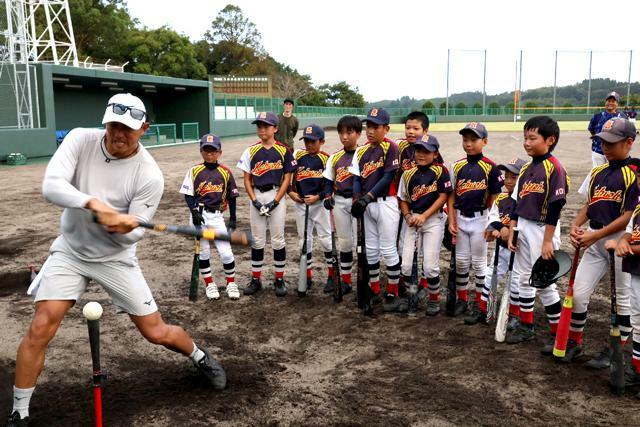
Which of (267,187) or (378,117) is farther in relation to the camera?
(267,187)

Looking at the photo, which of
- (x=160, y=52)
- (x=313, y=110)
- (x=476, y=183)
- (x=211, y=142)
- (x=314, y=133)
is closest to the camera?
(x=476, y=183)

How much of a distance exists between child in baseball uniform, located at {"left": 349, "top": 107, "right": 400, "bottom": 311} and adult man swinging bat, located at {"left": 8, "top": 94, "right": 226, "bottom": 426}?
9.51ft

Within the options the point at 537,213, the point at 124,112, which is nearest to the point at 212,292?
the point at 124,112

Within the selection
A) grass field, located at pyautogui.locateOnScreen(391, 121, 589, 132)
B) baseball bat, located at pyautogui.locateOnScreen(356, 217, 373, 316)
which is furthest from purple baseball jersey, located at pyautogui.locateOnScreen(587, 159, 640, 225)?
grass field, located at pyautogui.locateOnScreen(391, 121, 589, 132)

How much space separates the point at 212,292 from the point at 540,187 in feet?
12.9

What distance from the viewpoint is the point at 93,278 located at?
407 cm

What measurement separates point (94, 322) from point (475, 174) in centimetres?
420

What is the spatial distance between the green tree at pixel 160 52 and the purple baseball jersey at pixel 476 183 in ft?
186

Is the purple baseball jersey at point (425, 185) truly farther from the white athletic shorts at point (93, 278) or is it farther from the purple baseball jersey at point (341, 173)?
the white athletic shorts at point (93, 278)

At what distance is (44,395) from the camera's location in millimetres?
4395

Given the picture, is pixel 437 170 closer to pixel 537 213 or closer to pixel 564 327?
pixel 537 213

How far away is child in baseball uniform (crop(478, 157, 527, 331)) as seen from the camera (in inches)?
228

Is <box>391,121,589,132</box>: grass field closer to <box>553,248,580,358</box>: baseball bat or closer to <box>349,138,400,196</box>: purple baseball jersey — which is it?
<box>349,138,400,196</box>: purple baseball jersey

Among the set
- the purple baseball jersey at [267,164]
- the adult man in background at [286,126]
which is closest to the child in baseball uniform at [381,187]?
the purple baseball jersey at [267,164]
